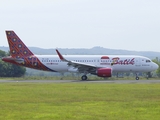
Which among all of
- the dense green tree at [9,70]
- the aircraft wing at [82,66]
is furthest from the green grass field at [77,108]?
the dense green tree at [9,70]

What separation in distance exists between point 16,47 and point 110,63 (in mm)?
12906

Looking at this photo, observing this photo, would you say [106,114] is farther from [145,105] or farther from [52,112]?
[145,105]

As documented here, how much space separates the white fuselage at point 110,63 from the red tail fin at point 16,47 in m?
2.01

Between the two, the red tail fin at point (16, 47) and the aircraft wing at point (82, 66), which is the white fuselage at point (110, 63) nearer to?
the aircraft wing at point (82, 66)

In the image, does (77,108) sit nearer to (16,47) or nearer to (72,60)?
(72,60)

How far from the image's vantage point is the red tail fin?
57.7 meters

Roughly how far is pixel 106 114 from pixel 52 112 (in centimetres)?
252

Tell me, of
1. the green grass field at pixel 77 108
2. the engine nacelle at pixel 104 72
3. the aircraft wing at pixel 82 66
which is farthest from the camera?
the engine nacelle at pixel 104 72

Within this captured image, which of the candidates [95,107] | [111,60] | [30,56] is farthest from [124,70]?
[95,107]

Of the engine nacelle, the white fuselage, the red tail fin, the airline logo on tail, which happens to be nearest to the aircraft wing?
the white fuselage

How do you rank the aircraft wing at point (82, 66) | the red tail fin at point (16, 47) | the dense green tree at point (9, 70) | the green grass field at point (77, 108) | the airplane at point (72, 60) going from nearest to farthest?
the green grass field at point (77, 108)
the aircraft wing at point (82, 66)
the airplane at point (72, 60)
the red tail fin at point (16, 47)
the dense green tree at point (9, 70)

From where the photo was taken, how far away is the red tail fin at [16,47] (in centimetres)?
5769

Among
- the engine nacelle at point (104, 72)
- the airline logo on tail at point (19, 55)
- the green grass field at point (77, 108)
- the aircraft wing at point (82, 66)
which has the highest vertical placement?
the airline logo on tail at point (19, 55)

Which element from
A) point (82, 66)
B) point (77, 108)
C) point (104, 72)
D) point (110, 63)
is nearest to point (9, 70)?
point (82, 66)
